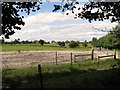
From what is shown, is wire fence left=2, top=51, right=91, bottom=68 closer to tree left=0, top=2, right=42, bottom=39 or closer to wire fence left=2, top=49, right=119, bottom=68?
wire fence left=2, top=49, right=119, bottom=68

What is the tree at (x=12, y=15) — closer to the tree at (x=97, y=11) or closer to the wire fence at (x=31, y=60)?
the tree at (x=97, y=11)

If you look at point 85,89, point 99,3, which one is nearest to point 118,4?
point 99,3

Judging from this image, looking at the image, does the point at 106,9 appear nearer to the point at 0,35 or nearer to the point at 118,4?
the point at 118,4

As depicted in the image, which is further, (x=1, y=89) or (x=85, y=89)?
(x=1, y=89)

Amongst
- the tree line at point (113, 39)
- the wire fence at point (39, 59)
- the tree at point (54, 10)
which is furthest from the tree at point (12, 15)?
the tree line at point (113, 39)

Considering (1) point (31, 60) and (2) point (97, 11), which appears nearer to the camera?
(2) point (97, 11)

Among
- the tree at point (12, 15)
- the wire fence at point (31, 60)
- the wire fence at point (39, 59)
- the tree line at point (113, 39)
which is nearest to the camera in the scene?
the tree at point (12, 15)

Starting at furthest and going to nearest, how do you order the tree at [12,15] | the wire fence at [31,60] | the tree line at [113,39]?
the tree line at [113,39] < the wire fence at [31,60] < the tree at [12,15]

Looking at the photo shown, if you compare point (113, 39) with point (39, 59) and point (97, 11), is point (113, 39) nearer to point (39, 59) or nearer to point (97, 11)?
point (39, 59)

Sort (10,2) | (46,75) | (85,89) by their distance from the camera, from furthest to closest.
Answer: (46,75), (10,2), (85,89)

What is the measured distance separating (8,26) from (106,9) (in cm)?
696

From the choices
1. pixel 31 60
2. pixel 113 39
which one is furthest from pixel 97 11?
pixel 113 39

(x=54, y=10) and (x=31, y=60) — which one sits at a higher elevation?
(x=54, y=10)

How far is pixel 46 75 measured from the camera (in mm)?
8625
